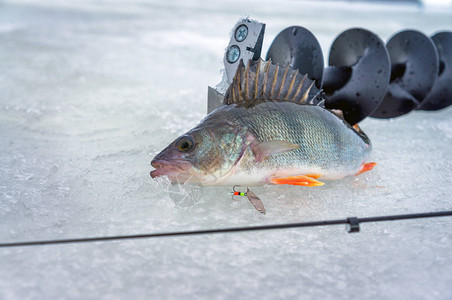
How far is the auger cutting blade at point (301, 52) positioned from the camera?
236 centimetres

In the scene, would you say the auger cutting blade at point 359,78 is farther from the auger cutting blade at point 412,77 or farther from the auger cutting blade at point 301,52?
the auger cutting blade at point 412,77

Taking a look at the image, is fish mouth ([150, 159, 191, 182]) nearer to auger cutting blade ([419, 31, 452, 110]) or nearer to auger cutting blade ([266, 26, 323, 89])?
auger cutting blade ([266, 26, 323, 89])

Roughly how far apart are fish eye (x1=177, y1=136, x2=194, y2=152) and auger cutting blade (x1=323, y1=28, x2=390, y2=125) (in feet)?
4.17

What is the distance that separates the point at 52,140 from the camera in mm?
2465

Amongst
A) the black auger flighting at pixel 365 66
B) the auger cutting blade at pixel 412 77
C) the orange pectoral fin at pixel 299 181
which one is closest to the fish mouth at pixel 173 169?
the orange pectoral fin at pixel 299 181

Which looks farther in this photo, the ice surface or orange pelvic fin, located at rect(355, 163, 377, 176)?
orange pelvic fin, located at rect(355, 163, 377, 176)

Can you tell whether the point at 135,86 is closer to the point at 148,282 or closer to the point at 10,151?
the point at 10,151

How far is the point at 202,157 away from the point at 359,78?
1426mm

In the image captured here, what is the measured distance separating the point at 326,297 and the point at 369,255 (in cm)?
30

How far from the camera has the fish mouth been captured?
1632 mm

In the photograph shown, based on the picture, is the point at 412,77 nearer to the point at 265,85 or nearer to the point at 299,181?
the point at 265,85

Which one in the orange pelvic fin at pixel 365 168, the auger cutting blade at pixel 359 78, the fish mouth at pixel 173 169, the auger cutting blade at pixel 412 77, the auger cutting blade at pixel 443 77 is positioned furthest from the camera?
the auger cutting blade at pixel 443 77

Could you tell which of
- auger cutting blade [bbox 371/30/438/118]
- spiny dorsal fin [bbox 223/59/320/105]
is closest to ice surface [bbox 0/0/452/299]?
auger cutting blade [bbox 371/30/438/118]

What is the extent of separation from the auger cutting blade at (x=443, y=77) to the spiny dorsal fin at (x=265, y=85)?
182 centimetres
